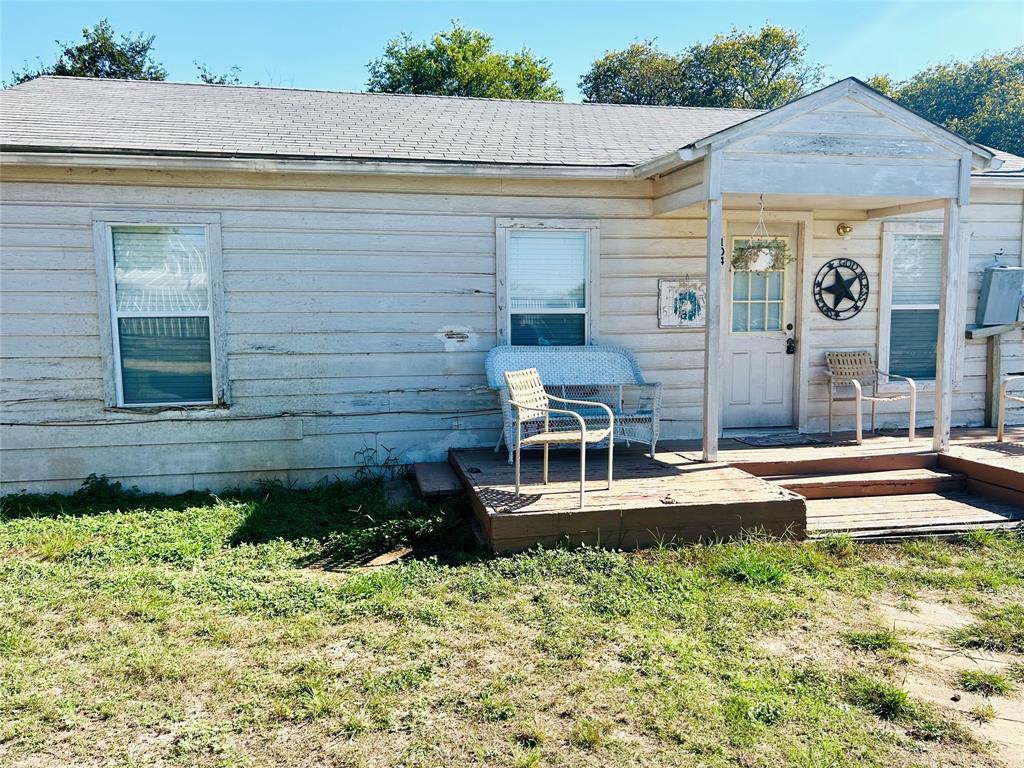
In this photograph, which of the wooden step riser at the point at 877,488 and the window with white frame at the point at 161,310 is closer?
the wooden step riser at the point at 877,488

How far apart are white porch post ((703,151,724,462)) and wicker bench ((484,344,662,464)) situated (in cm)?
46

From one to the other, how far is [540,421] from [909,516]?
2776 mm

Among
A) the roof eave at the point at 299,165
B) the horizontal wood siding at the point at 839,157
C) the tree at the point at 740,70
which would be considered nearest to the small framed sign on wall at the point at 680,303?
the roof eave at the point at 299,165

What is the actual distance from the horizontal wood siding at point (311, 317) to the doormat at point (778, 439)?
77 cm

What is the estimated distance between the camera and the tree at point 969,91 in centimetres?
3005

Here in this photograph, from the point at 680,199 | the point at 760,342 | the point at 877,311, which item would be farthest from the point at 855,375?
the point at 680,199

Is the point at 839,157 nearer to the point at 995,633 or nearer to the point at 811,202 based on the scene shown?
the point at 811,202

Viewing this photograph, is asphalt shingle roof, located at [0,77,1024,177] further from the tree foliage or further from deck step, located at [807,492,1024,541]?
the tree foliage

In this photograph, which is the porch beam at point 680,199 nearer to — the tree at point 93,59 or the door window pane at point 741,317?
the door window pane at point 741,317

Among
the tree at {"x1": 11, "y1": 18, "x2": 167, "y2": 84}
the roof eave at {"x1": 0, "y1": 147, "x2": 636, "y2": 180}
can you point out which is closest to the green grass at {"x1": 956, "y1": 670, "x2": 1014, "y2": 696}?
the roof eave at {"x1": 0, "y1": 147, "x2": 636, "y2": 180}

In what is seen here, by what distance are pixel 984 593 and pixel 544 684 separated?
104 inches

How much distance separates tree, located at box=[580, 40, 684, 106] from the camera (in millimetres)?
29500

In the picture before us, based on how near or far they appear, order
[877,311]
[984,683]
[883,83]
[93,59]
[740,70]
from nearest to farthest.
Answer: [984,683] → [877,311] → [93,59] → [740,70] → [883,83]

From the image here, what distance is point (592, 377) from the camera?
6.44 m
